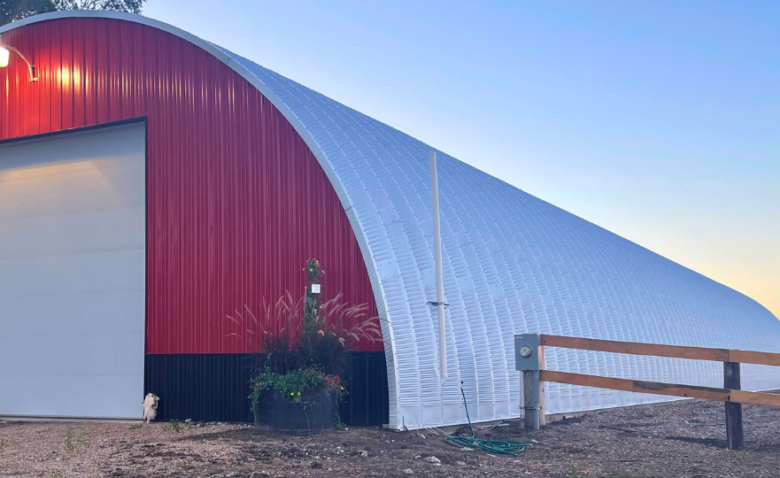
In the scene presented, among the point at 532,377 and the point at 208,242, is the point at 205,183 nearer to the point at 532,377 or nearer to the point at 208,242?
the point at 208,242

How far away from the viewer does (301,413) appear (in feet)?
35.4

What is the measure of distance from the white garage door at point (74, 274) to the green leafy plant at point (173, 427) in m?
1.24

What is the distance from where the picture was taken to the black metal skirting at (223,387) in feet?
38.2

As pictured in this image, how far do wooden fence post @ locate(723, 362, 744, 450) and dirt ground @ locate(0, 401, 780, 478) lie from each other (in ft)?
0.57

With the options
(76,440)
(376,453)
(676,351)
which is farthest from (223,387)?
(676,351)

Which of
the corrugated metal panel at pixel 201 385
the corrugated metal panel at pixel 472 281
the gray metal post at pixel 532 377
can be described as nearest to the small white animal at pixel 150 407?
the corrugated metal panel at pixel 201 385

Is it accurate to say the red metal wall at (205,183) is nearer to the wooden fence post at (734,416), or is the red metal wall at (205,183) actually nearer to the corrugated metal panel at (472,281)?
the corrugated metal panel at (472,281)

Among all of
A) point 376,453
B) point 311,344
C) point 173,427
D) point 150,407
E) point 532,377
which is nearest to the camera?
point 376,453

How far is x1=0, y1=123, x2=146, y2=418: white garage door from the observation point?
14.4 meters

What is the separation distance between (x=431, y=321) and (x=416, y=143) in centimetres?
749

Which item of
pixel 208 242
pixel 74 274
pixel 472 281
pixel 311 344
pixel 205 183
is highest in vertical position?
pixel 205 183

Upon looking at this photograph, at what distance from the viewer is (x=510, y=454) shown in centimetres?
1000

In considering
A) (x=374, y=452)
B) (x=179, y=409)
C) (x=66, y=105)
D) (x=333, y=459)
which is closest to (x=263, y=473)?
(x=333, y=459)

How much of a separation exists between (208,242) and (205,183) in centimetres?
106
